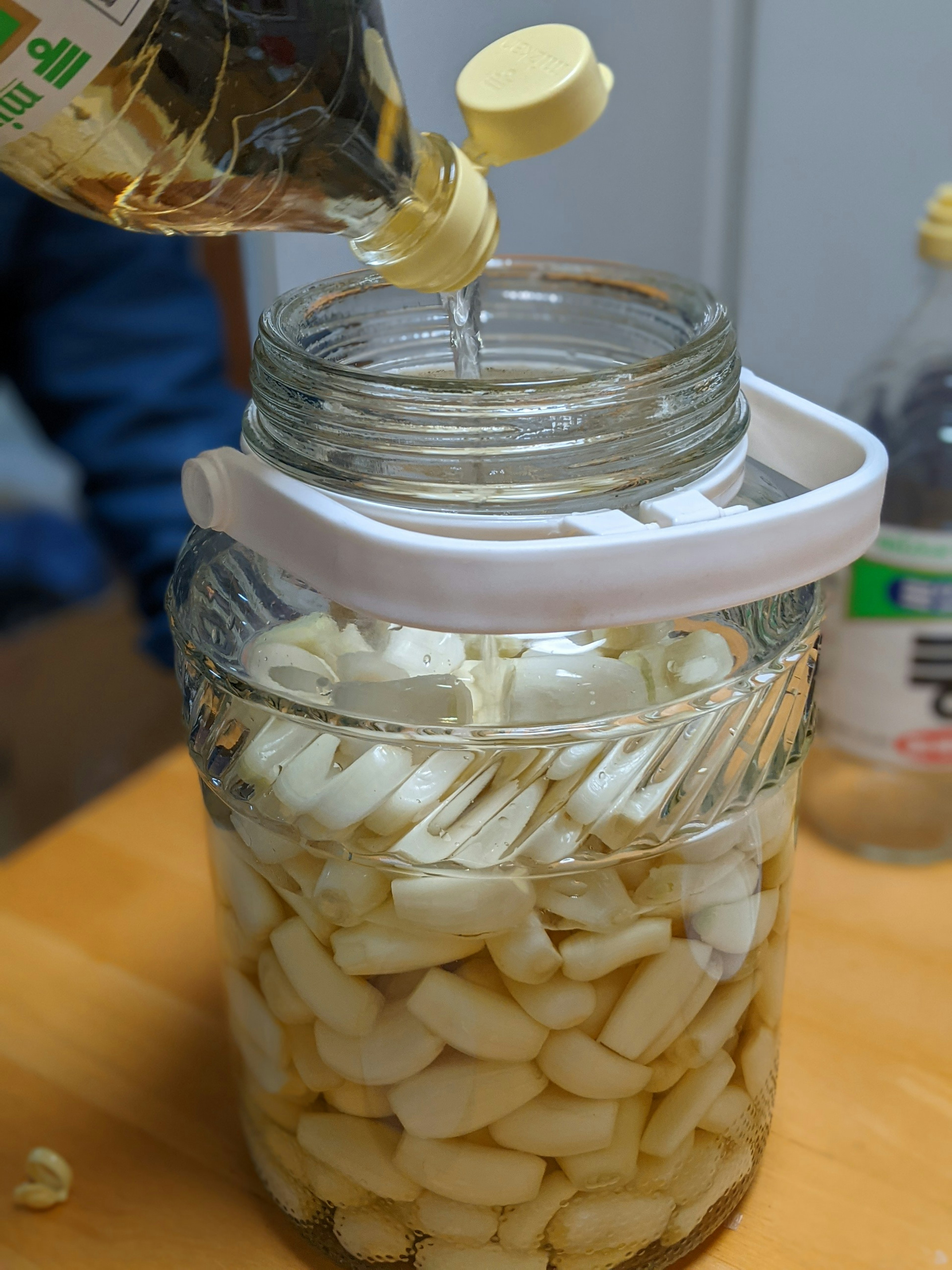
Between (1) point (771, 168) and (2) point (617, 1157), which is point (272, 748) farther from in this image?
(1) point (771, 168)

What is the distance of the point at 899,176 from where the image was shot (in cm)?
61

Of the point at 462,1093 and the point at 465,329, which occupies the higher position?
the point at 465,329

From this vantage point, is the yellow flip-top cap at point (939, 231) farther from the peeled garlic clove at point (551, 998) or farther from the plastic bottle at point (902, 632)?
the peeled garlic clove at point (551, 998)

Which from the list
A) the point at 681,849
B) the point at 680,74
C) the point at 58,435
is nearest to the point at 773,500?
the point at 681,849

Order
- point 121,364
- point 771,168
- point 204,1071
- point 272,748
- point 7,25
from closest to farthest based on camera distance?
1. point 7,25
2. point 272,748
3. point 204,1071
4. point 771,168
5. point 121,364

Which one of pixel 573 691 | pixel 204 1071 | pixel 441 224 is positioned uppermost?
pixel 441 224

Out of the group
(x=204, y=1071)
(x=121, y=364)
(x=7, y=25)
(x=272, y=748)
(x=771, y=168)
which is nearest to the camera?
(x=7, y=25)

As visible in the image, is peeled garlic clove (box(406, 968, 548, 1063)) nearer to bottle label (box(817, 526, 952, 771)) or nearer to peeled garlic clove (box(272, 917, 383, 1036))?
peeled garlic clove (box(272, 917, 383, 1036))

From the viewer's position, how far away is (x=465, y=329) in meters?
0.36

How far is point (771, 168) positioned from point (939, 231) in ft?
0.49

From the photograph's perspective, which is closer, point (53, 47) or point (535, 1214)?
point (53, 47)

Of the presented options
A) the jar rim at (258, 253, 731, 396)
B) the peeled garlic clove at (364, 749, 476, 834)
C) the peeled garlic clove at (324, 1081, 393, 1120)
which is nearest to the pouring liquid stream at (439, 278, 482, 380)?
the jar rim at (258, 253, 731, 396)

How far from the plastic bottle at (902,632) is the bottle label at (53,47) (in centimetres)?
39

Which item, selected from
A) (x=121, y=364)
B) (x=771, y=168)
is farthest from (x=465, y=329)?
(x=121, y=364)
